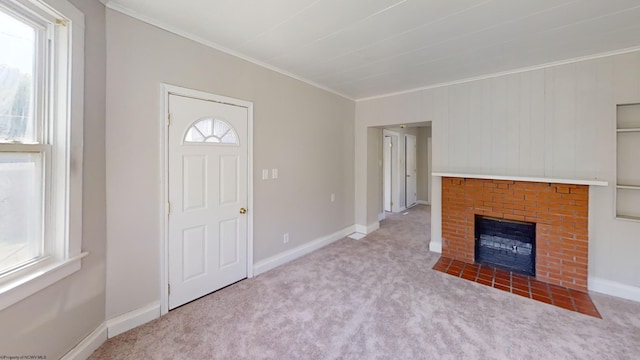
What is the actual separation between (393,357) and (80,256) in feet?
7.40

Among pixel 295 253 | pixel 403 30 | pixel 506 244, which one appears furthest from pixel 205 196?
pixel 506 244

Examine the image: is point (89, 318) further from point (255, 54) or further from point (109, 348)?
point (255, 54)

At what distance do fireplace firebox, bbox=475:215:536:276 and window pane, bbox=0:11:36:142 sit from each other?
14.5 feet

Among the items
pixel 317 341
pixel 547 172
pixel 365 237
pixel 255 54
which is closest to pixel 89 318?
pixel 317 341

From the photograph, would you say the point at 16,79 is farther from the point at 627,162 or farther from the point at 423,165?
the point at 423,165

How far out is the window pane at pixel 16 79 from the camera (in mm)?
1288

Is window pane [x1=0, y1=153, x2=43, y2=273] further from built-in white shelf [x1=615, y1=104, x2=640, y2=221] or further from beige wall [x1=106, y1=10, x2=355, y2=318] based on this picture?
built-in white shelf [x1=615, y1=104, x2=640, y2=221]

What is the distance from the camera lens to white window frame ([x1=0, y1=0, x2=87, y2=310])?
59.1 inches

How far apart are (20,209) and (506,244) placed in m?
4.58

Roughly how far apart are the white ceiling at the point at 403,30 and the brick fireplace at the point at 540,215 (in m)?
1.48

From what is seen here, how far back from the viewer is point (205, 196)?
2494 millimetres

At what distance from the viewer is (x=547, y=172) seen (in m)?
2.93

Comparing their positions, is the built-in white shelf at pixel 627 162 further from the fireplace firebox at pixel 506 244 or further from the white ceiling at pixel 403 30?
the fireplace firebox at pixel 506 244

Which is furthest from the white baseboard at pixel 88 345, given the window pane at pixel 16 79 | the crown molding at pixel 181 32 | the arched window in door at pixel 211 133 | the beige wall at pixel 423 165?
the beige wall at pixel 423 165
